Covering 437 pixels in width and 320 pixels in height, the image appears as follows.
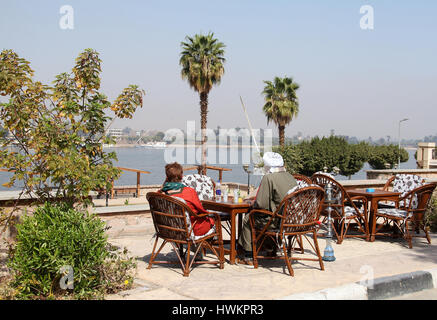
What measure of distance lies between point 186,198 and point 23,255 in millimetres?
2024

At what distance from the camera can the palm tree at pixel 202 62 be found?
37125 mm

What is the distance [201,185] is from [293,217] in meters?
2.00

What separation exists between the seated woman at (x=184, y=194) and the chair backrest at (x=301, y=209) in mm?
971

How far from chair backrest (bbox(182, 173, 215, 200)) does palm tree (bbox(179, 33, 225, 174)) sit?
1184 inches

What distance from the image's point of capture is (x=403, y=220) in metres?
7.85

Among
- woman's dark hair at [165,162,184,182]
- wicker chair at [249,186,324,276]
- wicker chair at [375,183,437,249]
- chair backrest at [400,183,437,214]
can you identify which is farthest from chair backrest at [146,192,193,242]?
chair backrest at [400,183,437,214]

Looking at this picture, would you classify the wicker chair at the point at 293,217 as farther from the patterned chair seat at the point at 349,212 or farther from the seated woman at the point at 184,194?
the patterned chair seat at the point at 349,212

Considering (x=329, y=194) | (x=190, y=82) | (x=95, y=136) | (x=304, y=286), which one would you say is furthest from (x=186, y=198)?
(x=190, y=82)

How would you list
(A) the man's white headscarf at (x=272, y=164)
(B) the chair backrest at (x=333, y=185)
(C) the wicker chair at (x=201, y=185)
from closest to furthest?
1. (A) the man's white headscarf at (x=272, y=164)
2. (C) the wicker chair at (x=201, y=185)
3. (B) the chair backrest at (x=333, y=185)

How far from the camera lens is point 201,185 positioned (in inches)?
299

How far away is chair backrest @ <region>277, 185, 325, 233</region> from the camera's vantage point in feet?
19.4

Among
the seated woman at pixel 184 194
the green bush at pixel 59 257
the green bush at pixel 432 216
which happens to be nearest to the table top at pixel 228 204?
the seated woman at pixel 184 194

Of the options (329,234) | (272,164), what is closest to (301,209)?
(272,164)

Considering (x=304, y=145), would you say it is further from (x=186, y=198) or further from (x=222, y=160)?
(x=222, y=160)
